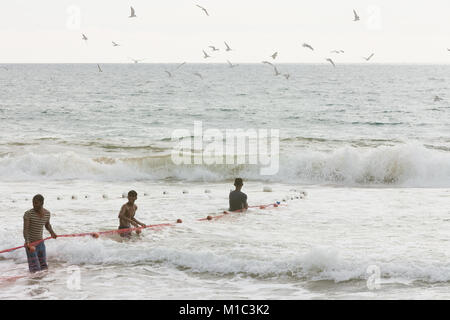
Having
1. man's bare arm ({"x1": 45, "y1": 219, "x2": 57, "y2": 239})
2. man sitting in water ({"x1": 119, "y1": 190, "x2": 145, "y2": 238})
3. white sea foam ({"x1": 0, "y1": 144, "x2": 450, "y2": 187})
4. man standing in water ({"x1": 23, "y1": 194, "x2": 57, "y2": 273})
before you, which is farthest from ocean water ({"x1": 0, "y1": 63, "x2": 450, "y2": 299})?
man's bare arm ({"x1": 45, "y1": 219, "x2": 57, "y2": 239})

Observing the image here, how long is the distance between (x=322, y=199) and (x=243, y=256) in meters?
6.20

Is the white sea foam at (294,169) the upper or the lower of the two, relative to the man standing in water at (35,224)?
upper

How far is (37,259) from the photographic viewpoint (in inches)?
340

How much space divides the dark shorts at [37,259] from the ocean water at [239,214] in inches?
8.1

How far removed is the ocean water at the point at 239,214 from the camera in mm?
8266

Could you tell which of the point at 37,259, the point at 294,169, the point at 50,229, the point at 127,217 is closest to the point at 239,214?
the point at 127,217

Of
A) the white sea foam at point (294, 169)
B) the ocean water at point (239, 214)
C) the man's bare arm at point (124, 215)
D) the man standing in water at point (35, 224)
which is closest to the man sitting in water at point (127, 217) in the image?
the man's bare arm at point (124, 215)

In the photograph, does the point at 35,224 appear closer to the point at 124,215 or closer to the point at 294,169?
the point at 124,215

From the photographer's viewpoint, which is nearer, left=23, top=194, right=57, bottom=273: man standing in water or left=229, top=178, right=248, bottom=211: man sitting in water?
left=23, top=194, right=57, bottom=273: man standing in water

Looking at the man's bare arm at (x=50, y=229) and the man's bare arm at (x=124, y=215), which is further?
the man's bare arm at (x=124, y=215)

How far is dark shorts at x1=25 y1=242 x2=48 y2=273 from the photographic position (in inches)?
335

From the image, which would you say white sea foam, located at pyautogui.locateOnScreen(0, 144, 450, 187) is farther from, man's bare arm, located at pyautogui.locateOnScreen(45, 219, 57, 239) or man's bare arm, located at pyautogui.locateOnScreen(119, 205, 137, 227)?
man's bare arm, located at pyautogui.locateOnScreen(45, 219, 57, 239)

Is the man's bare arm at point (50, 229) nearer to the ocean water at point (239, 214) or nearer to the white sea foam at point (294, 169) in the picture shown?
the ocean water at point (239, 214)

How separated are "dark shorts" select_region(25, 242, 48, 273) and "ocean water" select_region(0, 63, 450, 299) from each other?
0.68 ft
